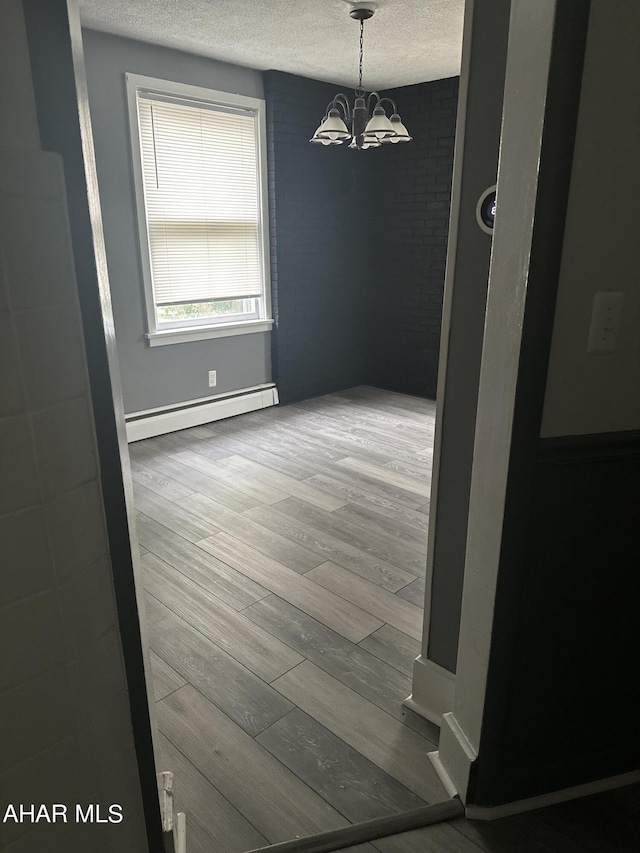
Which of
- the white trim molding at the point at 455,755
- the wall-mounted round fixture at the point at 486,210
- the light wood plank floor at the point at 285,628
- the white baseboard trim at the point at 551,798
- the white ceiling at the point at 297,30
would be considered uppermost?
the white ceiling at the point at 297,30

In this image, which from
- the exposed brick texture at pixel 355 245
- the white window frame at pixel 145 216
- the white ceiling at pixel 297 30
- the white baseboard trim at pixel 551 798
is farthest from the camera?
the exposed brick texture at pixel 355 245

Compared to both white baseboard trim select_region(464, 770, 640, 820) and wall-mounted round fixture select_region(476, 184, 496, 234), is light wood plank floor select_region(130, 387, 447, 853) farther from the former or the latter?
wall-mounted round fixture select_region(476, 184, 496, 234)

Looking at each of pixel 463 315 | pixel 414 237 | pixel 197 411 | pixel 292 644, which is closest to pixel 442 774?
pixel 292 644

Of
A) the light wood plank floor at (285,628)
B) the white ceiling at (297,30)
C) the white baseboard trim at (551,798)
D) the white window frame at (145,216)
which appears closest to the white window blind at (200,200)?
the white window frame at (145,216)

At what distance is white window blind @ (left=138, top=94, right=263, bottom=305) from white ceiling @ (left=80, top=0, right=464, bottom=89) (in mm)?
430

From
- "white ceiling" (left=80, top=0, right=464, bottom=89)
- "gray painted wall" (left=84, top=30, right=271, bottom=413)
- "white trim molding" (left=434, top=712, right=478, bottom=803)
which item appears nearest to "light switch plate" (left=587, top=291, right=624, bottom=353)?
"white trim molding" (left=434, top=712, right=478, bottom=803)

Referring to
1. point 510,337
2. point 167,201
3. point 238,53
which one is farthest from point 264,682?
point 238,53

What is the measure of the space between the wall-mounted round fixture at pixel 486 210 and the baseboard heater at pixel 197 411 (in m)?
3.21

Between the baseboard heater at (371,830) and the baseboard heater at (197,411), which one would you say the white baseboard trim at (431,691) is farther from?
the baseboard heater at (197,411)

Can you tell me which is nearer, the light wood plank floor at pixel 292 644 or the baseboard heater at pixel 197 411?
the light wood plank floor at pixel 292 644

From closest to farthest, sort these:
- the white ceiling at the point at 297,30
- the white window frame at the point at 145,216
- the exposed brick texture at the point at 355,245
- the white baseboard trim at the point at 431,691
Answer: the white baseboard trim at the point at 431,691 → the white ceiling at the point at 297,30 → the white window frame at the point at 145,216 → the exposed brick texture at the point at 355,245

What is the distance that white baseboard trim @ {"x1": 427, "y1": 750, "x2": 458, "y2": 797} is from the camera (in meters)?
1.52

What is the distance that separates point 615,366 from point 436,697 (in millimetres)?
1126

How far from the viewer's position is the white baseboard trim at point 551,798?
1451 millimetres
